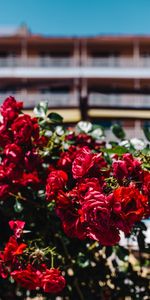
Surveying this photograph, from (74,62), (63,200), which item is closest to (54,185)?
(63,200)

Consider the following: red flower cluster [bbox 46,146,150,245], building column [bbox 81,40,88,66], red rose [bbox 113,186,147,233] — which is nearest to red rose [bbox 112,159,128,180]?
red flower cluster [bbox 46,146,150,245]

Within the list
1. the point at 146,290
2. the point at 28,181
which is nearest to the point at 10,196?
the point at 28,181

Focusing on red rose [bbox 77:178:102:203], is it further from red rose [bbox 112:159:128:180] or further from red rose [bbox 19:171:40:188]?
red rose [bbox 19:171:40:188]

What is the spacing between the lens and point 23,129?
79.1 inches

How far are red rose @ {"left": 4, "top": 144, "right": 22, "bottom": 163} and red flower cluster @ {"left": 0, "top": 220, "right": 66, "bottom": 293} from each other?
311 mm

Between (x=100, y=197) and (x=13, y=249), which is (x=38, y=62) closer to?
(x=13, y=249)

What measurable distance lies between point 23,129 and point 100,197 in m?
0.67

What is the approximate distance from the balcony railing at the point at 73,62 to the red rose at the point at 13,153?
2948cm

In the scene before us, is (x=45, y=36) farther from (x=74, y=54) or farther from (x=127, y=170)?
(x=127, y=170)

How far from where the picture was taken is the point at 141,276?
2.71 meters

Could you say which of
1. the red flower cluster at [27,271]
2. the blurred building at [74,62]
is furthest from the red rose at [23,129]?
the blurred building at [74,62]

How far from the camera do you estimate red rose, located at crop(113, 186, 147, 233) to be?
1.44 m

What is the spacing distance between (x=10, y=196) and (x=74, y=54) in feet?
102

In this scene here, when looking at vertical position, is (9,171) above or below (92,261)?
above
